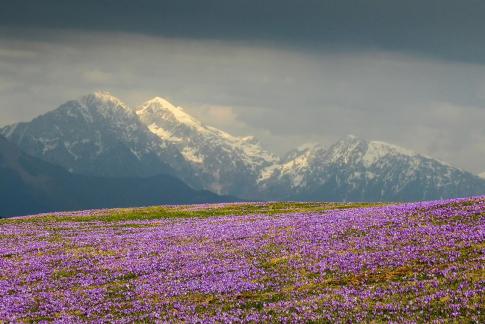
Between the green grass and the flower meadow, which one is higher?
the green grass

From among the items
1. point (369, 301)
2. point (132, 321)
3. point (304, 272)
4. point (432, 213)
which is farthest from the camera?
point (432, 213)

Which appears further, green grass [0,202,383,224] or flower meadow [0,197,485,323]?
green grass [0,202,383,224]

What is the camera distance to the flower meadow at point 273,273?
22.0m

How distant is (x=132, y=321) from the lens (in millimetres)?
23594

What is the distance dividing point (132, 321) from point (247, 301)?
14.9 feet

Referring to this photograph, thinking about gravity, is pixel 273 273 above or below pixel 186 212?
below

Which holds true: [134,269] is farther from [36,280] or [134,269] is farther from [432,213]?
[432,213]

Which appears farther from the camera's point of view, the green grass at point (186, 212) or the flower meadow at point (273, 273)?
the green grass at point (186, 212)

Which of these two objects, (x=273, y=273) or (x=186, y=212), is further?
(x=186, y=212)

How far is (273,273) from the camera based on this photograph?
1134 inches

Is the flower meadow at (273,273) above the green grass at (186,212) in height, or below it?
below

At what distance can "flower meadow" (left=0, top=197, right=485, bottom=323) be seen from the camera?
22.0 metres

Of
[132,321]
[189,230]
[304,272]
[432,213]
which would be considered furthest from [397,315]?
[189,230]

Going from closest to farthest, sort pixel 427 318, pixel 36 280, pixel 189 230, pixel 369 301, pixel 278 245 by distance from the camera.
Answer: pixel 427 318 → pixel 369 301 → pixel 36 280 → pixel 278 245 → pixel 189 230
